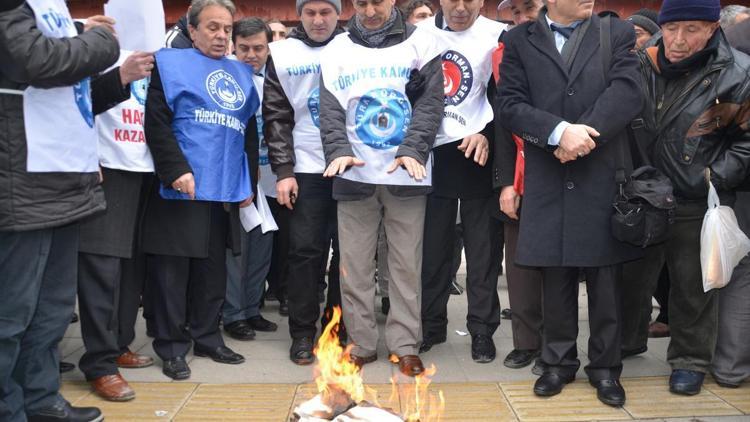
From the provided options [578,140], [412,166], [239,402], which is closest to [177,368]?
[239,402]

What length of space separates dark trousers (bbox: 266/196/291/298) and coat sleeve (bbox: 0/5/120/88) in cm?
255

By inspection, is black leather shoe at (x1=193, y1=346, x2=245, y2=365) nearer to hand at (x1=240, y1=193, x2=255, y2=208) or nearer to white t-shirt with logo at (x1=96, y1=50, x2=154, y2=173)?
hand at (x1=240, y1=193, x2=255, y2=208)

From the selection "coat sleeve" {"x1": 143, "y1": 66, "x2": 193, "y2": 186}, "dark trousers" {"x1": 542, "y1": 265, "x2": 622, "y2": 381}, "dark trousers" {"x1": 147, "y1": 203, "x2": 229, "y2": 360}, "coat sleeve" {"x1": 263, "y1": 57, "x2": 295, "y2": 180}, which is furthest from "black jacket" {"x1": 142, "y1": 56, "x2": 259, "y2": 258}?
"dark trousers" {"x1": 542, "y1": 265, "x2": 622, "y2": 381}

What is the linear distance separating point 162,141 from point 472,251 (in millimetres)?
2044

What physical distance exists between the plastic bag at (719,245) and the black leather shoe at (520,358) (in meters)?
1.15

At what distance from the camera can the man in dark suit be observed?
3.88 m

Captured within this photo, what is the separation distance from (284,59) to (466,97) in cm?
119

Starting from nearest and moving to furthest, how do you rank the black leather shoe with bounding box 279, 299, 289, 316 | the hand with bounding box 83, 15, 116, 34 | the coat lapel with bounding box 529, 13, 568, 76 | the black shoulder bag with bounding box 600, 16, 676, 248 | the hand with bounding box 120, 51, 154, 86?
the hand with bounding box 83, 15, 116, 34
the hand with bounding box 120, 51, 154, 86
the black shoulder bag with bounding box 600, 16, 676, 248
the coat lapel with bounding box 529, 13, 568, 76
the black leather shoe with bounding box 279, 299, 289, 316

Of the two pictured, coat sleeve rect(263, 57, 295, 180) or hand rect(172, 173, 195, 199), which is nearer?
hand rect(172, 173, 195, 199)

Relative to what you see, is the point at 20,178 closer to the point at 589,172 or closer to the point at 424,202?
the point at 424,202

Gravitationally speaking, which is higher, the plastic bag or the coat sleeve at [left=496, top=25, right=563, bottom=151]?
the coat sleeve at [left=496, top=25, right=563, bottom=151]

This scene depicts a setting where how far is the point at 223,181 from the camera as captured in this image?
14.2 feet

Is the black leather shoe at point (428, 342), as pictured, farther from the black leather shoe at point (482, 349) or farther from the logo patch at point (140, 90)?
the logo patch at point (140, 90)

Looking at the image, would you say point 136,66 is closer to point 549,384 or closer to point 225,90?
point 225,90
